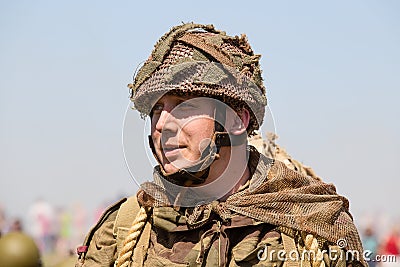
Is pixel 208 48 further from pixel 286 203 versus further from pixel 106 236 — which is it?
pixel 106 236

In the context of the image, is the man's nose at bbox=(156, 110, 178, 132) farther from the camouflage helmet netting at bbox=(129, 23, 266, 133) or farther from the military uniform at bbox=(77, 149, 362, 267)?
the military uniform at bbox=(77, 149, 362, 267)

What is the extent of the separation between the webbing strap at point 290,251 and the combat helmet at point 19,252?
257cm

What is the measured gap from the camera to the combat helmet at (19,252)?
5371mm

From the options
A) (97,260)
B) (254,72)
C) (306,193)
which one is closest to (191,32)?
(254,72)

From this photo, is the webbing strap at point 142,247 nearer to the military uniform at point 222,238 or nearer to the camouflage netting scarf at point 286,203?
the military uniform at point 222,238

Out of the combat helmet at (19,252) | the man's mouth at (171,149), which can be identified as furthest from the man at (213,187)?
the combat helmet at (19,252)

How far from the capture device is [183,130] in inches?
130

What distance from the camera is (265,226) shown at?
3.44 m

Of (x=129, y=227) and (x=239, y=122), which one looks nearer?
(x=239, y=122)

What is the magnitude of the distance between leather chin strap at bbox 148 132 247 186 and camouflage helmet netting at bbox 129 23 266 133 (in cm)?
16

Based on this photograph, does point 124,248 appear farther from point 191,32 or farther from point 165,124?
point 191,32

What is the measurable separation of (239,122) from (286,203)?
418 mm

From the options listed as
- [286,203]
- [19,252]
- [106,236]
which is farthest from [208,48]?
[19,252]

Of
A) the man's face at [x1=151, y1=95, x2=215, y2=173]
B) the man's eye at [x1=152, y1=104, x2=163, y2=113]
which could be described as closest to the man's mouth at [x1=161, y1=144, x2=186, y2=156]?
the man's face at [x1=151, y1=95, x2=215, y2=173]
